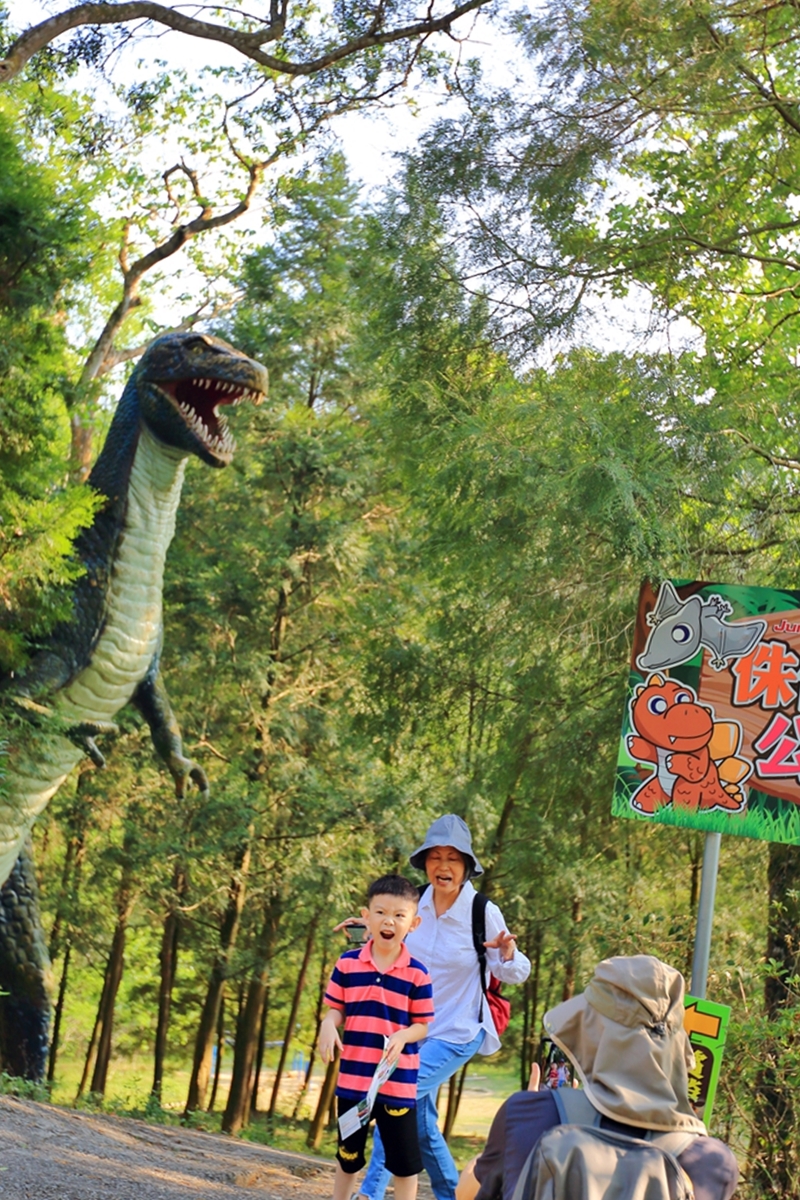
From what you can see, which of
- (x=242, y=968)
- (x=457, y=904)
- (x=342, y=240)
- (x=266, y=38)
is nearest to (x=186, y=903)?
(x=242, y=968)

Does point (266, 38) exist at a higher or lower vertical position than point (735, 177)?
higher

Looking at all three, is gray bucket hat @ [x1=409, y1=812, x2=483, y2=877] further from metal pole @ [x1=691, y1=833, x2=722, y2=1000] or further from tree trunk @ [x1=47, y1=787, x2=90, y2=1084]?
tree trunk @ [x1=47, y1=787, x2=90, y2=1084]

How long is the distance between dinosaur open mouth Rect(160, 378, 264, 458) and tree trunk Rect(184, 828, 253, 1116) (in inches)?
162

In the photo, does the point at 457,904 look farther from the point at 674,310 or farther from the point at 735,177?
the point at 735,177

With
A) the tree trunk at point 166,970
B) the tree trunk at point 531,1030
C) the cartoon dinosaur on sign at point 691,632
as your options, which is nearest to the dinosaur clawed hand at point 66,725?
the tree trunk at point 166,970

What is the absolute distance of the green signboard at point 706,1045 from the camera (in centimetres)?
391

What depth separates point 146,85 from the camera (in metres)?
9.58

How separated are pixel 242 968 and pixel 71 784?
374cm

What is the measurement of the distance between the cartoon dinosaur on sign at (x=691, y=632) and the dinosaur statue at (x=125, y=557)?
5.30 meters

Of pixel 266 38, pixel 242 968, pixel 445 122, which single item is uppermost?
pixel 266 38

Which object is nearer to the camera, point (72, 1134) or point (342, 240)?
point (72, 1134)

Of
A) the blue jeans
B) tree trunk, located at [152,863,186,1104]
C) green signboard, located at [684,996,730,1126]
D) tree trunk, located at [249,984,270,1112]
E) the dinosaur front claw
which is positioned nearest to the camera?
the blue jeans

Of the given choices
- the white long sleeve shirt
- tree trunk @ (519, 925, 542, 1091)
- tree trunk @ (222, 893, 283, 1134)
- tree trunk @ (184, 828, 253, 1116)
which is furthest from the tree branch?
tree trunk @ (519, 925, 542, 1091)

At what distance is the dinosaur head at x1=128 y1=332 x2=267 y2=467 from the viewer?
9.32m
